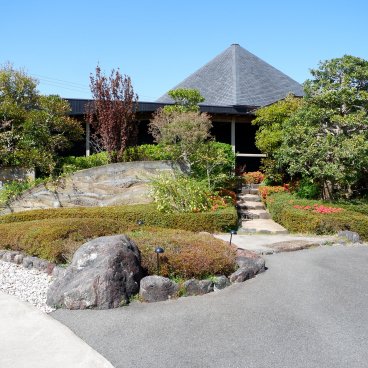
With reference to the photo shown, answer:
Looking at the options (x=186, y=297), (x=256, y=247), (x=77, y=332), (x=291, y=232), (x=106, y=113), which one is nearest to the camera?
(x=77, y=332)

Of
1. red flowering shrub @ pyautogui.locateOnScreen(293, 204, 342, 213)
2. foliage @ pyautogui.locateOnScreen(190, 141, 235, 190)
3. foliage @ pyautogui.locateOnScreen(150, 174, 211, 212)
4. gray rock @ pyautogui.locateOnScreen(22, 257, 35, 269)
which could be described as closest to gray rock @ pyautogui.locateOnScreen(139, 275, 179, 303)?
gray rock @ pyautogui.locateOnScreen(22, 257, 35, 269)

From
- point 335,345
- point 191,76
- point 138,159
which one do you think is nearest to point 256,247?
point 335,345

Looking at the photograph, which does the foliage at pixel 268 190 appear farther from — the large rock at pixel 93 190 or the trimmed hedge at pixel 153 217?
the large rock at pixel 93 190

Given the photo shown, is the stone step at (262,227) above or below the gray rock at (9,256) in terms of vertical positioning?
below

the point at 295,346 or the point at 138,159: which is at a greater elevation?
the point at 138,159

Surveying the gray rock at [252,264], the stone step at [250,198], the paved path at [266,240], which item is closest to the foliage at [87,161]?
the stone step at [250,198]

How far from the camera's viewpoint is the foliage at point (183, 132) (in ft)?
50.8

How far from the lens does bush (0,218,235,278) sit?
24.8ft

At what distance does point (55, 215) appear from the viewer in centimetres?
1310

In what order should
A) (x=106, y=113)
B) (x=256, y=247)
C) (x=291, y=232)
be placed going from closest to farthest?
(x=256, y=247) < (x=291, y=232) < (x=106, y=113)

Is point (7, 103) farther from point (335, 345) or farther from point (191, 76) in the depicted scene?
point (335, 345)

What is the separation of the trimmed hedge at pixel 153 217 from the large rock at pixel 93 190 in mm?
1746

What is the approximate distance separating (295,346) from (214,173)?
1164 centimetres

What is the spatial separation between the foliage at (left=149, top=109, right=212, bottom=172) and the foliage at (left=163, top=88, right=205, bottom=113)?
90 cm
